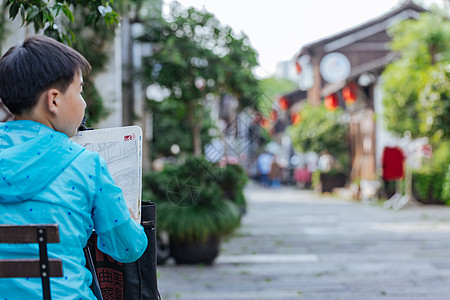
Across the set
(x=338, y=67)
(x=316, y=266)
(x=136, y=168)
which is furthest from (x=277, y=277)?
(x=338, y=67)

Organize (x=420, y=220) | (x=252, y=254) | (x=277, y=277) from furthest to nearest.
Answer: (x=420, y=220) → (x=252, y=254) → (x=277, y=277)

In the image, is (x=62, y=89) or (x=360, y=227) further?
(x=360, y=227)

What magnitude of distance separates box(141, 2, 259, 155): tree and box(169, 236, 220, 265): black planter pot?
316 cm

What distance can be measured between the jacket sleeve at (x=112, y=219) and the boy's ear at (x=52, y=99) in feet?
0.59

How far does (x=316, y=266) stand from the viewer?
7418mm

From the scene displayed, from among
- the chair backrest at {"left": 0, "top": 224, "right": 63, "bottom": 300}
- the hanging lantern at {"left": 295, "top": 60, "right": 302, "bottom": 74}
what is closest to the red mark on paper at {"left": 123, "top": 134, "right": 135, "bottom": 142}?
the chair backrest at {"left": 0, "top": 224, "right": 63, "bottom": 300}

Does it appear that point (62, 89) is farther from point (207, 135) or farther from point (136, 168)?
point (207, 135)

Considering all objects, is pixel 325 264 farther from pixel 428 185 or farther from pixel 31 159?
pixel 428 185

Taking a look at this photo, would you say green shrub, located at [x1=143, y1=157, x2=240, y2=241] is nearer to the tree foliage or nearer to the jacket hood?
the jacket hood

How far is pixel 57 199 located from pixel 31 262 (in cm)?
17

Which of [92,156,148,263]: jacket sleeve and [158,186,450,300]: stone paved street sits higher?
[92,156,148,263]: jacket sleeve

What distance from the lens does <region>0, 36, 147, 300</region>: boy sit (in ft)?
5.30

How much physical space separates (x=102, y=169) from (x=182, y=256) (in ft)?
19.0

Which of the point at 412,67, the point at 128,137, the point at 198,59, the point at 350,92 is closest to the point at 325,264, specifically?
the point at 198,59
